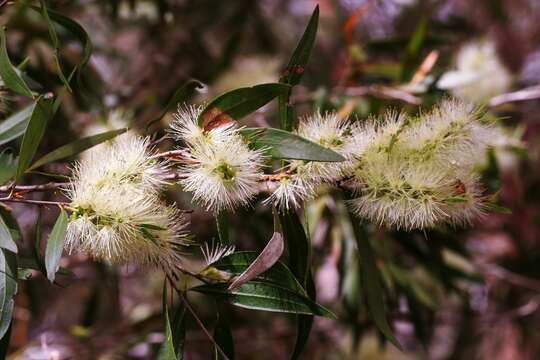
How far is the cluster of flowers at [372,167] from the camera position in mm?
859

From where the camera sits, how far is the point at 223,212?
979mm

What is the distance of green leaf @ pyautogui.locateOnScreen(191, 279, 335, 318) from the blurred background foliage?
17cm

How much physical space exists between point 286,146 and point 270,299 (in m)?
0.24

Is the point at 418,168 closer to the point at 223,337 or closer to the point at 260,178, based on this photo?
the point at 260,178

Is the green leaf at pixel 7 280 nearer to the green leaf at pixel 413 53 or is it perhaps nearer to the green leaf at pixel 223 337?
the green leaf at pixel 223 337

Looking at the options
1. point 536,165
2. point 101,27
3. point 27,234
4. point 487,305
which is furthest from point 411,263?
point 101,27

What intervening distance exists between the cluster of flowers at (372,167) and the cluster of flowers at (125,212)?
0.05 m

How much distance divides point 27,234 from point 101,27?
1.12 m

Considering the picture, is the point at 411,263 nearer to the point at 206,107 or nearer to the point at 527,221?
Answer: the point at 527,221

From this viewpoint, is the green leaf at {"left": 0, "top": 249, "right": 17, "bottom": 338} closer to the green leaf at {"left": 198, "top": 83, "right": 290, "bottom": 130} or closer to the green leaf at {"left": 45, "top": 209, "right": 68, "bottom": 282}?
the green leaf at {"left": 45, "top": 209, "right": 68, "bottom": 282}

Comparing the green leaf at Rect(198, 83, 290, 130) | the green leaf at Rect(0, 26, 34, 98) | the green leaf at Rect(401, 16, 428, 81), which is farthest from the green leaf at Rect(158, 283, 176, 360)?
the green leaf at Rect(401, 16, 428, 81)

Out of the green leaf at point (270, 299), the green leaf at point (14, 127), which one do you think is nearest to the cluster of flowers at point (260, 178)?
the green leaf at point (270, 299)

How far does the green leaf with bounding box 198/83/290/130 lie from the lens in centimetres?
90

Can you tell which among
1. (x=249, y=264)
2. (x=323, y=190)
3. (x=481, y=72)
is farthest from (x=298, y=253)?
(x=481, y=72)
